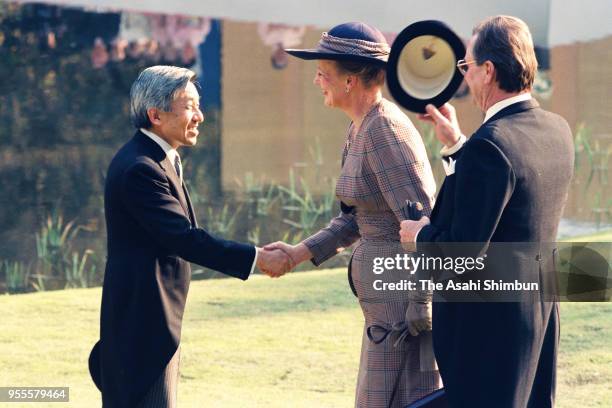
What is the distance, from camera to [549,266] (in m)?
3.34

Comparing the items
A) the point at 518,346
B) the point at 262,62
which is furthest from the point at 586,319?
the point at 518,346

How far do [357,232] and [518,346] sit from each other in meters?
1.20

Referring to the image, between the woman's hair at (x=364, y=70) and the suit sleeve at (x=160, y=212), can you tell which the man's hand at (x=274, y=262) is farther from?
the woman's hair at (x=364, y=70)

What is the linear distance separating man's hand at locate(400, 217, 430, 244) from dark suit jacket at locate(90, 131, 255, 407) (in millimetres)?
816

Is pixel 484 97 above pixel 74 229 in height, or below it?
above

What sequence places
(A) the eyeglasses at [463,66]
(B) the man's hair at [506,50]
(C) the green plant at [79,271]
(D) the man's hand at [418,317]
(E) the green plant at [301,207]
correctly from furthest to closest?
(E) the green plant at [301,207] < (C) the green plant at [79,271] < (D) the man's hand at [418,317] < (A) the eyeglasses at [463,66] < (B) the man's hair at [506,50]

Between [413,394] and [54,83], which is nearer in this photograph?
[413,394]

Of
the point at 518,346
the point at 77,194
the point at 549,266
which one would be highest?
the point at 549,266

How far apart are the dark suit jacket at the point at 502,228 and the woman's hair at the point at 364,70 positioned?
0.69 metres

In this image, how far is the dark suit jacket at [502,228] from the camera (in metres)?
3.11

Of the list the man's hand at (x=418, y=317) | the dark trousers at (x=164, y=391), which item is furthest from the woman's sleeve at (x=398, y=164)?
the dark trousers at (x=164, y=391)

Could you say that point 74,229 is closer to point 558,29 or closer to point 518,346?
point 558,29

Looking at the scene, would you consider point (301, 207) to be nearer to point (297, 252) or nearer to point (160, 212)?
point (297, 252)

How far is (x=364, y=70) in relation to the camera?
3.97 metres
